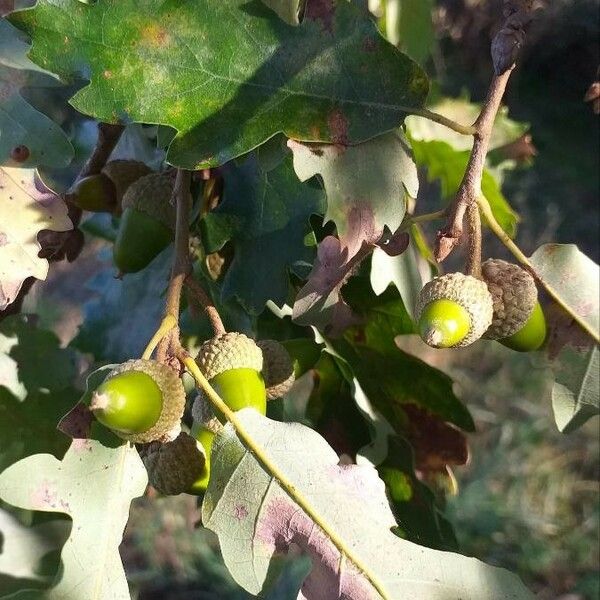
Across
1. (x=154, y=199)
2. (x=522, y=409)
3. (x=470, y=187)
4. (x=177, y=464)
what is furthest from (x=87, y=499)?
(x=522, y=409)

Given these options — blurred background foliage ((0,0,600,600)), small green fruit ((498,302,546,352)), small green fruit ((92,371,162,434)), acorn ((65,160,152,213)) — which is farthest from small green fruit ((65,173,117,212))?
blurred background foliage ((0,0,600,600))

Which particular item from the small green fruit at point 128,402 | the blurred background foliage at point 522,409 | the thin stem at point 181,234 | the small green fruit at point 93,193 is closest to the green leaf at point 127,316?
the small green fruit at point 93,193

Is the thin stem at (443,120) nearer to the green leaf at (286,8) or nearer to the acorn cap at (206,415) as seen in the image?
the green leaf at (286,8)

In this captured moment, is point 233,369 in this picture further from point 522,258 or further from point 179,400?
point 522,258

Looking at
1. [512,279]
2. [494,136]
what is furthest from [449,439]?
[494,136]

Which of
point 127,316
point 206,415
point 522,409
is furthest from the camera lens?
point 522,409

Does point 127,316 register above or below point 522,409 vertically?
above
